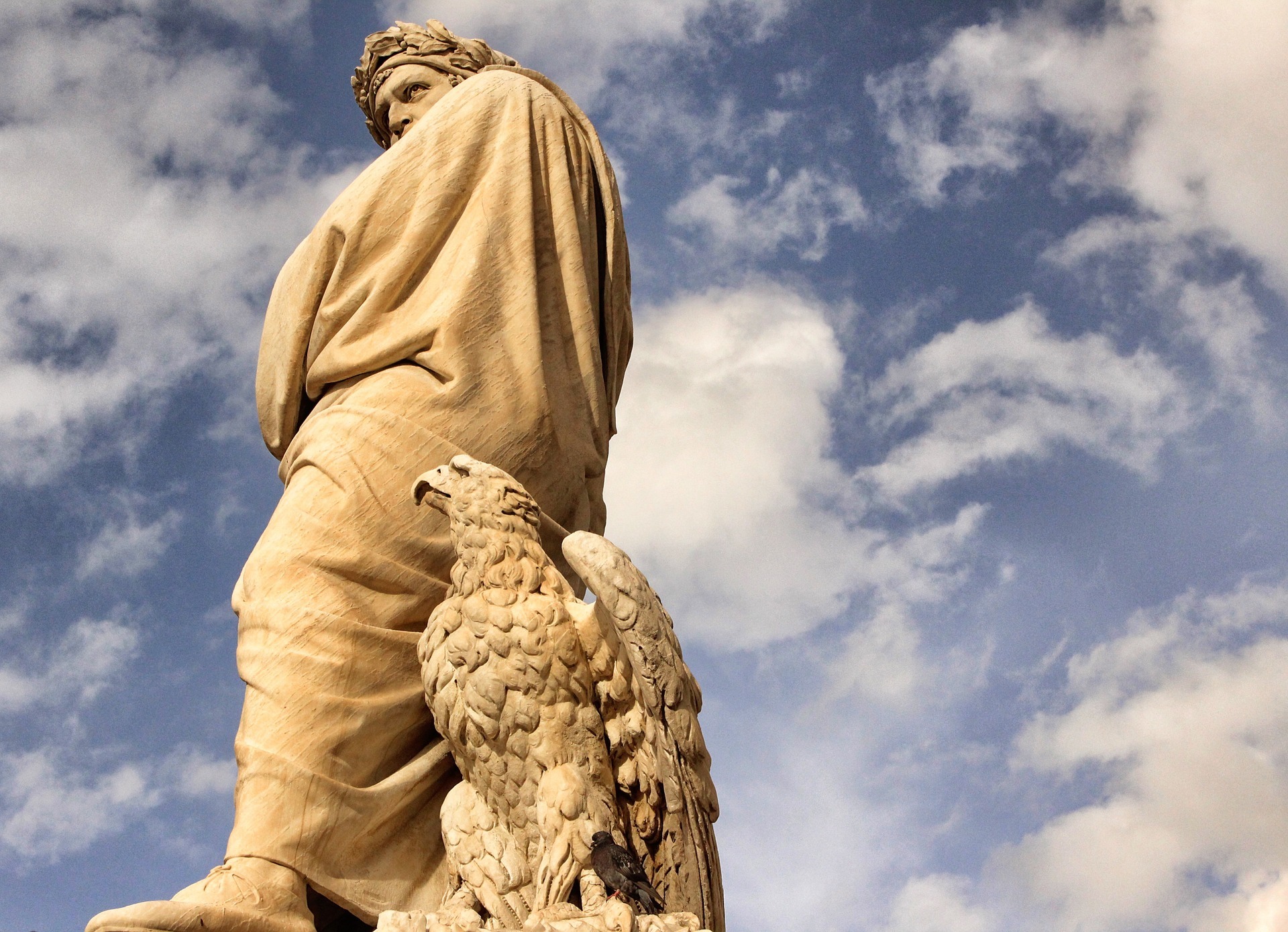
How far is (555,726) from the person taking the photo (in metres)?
4.34

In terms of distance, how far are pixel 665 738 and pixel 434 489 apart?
3.85 feet

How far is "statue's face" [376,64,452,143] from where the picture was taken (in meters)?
6.39

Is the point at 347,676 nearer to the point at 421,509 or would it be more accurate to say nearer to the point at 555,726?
the point at 421,509

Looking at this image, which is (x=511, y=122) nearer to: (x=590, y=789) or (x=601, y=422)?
(x=601, y=422)

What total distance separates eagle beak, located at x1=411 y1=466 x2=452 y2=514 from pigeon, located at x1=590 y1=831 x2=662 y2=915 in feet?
4.16

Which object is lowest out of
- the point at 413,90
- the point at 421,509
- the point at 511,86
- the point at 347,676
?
the point at 347,676

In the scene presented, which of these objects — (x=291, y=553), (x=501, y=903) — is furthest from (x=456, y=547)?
(x=501, y=903)

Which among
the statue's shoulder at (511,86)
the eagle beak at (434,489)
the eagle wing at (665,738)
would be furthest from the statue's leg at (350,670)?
the statue's shoulder at (511,86)

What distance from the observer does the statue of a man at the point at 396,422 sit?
4.66 meters

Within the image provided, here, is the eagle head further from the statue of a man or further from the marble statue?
the statue of a man

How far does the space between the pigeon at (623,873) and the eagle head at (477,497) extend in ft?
3.60

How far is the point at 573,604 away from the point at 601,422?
4.73ft

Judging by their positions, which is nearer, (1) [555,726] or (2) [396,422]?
(1) [555,726]

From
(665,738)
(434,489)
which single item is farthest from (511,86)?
(665,738)
